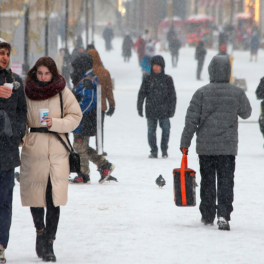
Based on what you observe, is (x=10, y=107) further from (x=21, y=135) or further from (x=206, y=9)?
(x=206, y=9)

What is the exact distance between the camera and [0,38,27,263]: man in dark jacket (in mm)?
4590

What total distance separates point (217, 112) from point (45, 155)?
1838 millimetres

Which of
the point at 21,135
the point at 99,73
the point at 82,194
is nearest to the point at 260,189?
the point at 82,194

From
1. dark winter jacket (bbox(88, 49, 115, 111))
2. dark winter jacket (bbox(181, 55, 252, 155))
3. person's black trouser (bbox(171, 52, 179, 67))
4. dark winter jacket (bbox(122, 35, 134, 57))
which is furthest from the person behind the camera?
dark winter jacket (bbox(122, 35, 134, 57))

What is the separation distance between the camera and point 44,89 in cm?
481

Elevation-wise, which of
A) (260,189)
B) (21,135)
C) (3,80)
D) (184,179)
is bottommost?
(260,189)

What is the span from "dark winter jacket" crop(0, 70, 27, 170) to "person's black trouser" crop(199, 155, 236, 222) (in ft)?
6.54

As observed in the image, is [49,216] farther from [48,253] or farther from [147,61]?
[147,61]

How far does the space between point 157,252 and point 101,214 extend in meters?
1.59

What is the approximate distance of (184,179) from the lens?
603cm

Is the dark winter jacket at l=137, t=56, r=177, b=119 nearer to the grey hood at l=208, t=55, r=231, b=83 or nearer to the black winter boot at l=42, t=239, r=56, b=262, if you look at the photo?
the grey hood at l=208, t=55, r=231, b=83

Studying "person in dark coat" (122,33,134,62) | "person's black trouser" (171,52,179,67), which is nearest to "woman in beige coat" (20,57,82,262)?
"person's black trouser" (171,52,179,67)

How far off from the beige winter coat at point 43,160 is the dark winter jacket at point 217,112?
1.48m

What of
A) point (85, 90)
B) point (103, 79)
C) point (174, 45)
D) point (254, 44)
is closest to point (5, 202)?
point (85, 90)
